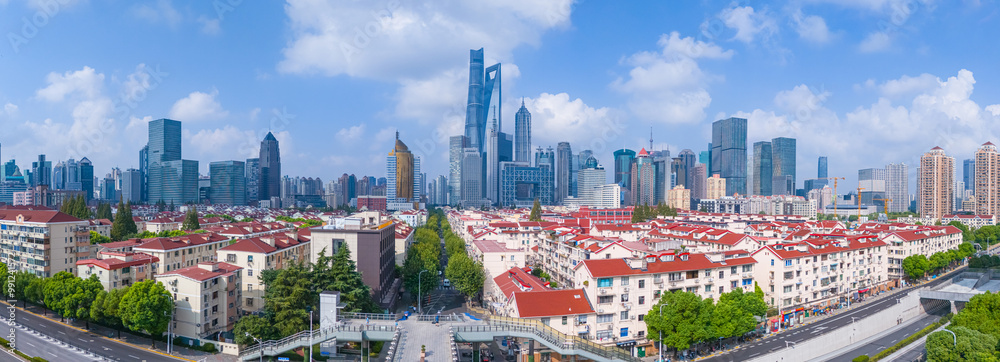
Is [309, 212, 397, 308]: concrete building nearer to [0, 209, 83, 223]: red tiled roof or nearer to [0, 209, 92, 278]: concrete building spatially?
[0, 209, 92, 278]: concrete building

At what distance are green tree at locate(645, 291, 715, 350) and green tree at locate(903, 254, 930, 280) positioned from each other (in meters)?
39.4

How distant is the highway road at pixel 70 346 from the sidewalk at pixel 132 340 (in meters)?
0.41

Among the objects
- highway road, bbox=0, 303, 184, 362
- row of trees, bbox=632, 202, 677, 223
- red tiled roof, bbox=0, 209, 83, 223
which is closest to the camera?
highway road, bbox=0, 303, 184, 362

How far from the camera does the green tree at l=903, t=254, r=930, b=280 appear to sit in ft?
189

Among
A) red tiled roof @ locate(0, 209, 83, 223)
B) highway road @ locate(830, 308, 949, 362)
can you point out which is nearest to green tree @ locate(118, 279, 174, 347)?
red tiled roof @ locate(0, 209, 83, 223)

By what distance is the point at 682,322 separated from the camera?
32.6 metres

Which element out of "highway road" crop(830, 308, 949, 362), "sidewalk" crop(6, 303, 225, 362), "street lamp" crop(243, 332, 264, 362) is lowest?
"highway road" crop(830, 308, 949, 362)

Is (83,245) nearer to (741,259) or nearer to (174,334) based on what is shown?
(174,334)

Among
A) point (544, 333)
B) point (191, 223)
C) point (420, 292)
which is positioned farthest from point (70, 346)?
point (191, 223)

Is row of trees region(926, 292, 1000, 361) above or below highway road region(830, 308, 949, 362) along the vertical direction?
above

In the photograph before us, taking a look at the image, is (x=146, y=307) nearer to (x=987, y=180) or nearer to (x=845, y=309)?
(x=845, y=309)

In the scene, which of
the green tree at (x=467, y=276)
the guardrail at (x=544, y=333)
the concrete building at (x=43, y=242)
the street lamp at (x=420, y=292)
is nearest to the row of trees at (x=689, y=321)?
the guardrail at (x=544, y=333)

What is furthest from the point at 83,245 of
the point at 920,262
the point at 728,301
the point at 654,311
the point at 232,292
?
the point at 920,262

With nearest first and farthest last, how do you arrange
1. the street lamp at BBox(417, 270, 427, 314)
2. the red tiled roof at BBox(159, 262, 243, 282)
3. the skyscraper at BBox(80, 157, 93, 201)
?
the red tiled roof at BBox(159, 262, 243, 282), the street lamp at BBox(417, 270, 427, 314), the skyscraper at BBox(80, 157, 93, 201)
